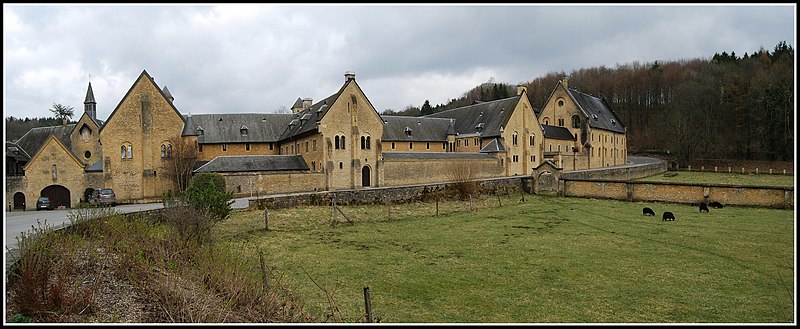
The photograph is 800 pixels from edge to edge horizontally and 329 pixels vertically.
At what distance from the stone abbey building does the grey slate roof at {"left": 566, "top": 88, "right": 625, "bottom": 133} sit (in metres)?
11.4

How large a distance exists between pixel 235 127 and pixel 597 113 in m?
46.5

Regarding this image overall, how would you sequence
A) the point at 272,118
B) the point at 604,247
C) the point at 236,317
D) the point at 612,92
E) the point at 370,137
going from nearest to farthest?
the point at 236,317 < the point at 604,247 < the point at 370,137 < the point at 272,118 < the point at 612,92

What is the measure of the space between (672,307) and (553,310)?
261cm

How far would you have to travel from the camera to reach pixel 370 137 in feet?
124

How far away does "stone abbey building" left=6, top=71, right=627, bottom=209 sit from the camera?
33.5 meters

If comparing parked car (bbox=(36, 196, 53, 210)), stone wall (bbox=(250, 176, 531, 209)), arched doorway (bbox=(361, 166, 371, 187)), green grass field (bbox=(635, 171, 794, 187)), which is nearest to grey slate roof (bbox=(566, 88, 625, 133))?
green grass field (bbox=(635, 171, 794, 187))

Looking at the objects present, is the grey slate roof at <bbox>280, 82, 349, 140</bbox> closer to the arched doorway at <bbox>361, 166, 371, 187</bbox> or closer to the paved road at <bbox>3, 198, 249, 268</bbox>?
the arched doorway at <bbox>361, 166, 371, 187</bbox>

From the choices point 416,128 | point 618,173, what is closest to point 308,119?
point 416,128

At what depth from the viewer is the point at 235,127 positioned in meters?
42.2

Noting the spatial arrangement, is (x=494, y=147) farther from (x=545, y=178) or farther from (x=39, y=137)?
(x=39, y=137)

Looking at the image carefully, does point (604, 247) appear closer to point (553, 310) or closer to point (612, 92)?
point (553, 310)

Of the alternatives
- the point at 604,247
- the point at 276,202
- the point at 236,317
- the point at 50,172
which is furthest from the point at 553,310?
the point at 50,172

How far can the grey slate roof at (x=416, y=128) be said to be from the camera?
45.4 metres

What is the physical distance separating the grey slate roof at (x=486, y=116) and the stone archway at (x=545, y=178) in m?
9.01
